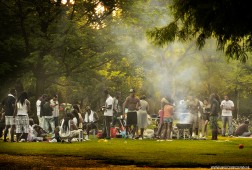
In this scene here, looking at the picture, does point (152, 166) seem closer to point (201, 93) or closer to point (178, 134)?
point (178, 134)

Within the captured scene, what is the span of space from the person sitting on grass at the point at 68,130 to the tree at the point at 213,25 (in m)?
7.79

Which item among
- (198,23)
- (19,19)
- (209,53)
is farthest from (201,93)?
(198,23)

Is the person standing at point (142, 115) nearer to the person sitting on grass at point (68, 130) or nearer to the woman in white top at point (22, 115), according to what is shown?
the person sitting on grass at point (68, 130)

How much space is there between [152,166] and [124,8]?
946 inches

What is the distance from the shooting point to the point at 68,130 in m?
22.2

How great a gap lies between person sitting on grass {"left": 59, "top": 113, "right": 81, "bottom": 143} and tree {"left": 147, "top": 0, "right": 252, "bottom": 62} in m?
7.79

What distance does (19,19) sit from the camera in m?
31.2

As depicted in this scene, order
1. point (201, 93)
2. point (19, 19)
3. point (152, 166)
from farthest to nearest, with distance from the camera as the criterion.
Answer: point (201, 93)
point (19, 19)
point (152, 166)

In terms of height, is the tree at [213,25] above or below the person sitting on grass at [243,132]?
above

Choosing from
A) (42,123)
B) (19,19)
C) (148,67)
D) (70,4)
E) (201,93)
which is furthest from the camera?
(201,93)

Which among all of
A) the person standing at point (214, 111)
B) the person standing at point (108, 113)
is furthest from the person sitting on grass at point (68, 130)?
the person standing at point (214, 111)

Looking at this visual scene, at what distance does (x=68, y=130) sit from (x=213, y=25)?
33.5 feet

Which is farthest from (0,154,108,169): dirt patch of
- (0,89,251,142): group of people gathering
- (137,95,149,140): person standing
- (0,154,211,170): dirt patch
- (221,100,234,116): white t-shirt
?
(221,100,234,116): white t-shirt

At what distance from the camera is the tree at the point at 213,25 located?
515 inches
